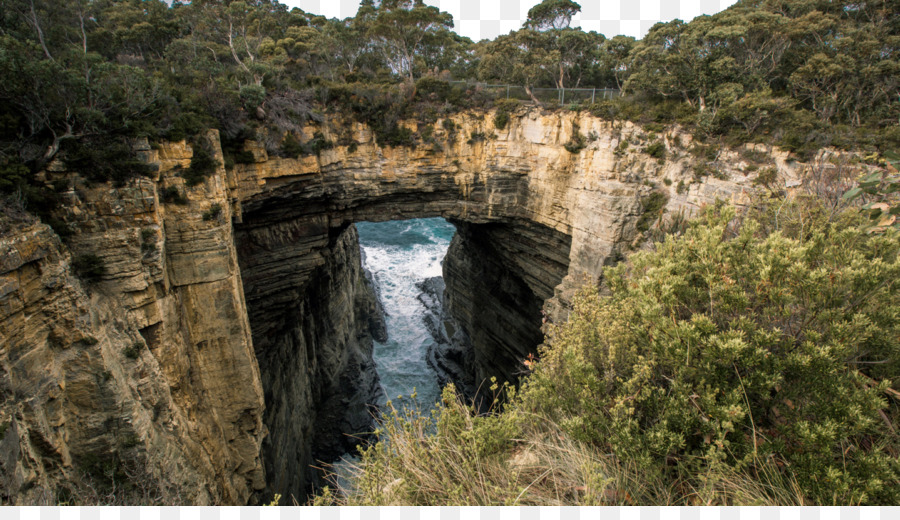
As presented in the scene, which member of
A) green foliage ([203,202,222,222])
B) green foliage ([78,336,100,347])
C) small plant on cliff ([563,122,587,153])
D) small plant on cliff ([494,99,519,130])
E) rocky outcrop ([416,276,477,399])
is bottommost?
rocky outcrop ([416,276,477,399])

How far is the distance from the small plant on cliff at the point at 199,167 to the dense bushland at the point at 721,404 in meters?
9.56

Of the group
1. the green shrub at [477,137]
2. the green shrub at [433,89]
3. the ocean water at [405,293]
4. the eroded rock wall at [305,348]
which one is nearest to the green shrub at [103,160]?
the eroded rock wall at [305,348]

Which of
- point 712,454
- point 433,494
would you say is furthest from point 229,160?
point 712,454

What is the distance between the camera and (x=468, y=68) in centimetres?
3400

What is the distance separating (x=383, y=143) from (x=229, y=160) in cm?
698

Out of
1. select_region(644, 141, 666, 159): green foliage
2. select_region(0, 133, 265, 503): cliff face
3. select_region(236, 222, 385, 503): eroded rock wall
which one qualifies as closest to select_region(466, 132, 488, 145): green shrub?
select_region(644, 141, 666, 159): green foliage

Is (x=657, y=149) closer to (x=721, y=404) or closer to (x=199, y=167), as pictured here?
(x=721, y=404)

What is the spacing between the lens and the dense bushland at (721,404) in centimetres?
419

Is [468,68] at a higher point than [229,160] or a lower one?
higher

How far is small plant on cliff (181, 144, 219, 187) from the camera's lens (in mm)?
11312

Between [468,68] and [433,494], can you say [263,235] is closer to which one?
[433,494]

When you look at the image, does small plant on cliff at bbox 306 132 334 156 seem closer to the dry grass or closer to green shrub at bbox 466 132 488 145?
green shrub at bbox 466 132 488 145

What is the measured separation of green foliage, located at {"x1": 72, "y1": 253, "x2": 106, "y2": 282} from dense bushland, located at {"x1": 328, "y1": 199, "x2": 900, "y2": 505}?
26.8 ft

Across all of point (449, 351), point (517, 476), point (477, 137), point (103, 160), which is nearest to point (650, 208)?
point (477, 137)
